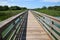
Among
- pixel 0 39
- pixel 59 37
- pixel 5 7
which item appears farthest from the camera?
pixel 5 7

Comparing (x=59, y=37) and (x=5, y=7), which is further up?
(x=59, y=37)

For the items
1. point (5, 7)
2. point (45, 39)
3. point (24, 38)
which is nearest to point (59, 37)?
point (45, 39)

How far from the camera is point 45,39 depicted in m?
6.13

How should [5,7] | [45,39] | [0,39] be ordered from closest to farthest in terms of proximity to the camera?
[0,39] < [45,39] < [5,7]

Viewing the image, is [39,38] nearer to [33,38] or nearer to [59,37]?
[33,38]

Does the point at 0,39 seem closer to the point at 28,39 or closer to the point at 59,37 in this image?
the point at 59,37

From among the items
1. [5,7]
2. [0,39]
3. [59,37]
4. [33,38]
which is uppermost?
[0,39]

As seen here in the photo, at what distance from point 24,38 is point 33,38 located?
1.15ft

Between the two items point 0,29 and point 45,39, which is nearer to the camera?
point 0,29

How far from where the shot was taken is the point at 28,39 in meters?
6.14

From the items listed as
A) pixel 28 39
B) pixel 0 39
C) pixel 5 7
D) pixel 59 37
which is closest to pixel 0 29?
pixel 0 39

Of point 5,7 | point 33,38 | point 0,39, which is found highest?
point 0,39

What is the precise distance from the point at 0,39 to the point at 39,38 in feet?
12.5

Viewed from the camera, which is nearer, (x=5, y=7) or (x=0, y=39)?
(x=0, y=39)
